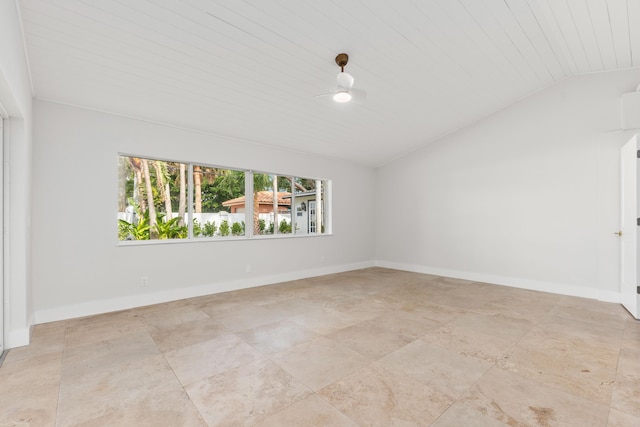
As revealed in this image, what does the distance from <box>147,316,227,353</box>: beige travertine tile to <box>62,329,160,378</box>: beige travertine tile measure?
0.29 ft

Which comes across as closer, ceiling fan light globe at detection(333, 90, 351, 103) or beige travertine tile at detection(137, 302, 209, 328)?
ceiling fan light globe at detection(333, 90, 351, 103)

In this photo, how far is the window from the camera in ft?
14.0

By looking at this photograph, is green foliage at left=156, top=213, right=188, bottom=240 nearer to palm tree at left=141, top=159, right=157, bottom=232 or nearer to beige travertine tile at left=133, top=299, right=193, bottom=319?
palm tree at left=141, top=159, right=157, bottom=232

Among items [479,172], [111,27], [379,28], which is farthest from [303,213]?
[111,27]

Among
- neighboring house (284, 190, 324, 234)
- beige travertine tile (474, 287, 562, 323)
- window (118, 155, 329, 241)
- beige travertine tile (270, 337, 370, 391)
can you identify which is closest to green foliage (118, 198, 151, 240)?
window (118, 155, 329, 241)

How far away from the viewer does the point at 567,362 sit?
257 cm

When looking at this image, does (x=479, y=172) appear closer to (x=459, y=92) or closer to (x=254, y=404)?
(x=459, y=92)

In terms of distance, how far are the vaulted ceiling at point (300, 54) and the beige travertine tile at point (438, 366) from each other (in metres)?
3.24

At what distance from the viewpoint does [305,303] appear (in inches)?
171

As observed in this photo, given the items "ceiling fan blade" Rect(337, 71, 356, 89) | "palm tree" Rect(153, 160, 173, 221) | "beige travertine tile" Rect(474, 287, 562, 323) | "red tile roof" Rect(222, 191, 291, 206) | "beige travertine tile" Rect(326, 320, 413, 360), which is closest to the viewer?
"beige travertine tile" Rect(326, 320, 413, 360)

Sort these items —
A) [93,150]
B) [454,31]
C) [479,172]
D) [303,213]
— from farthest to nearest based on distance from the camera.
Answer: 1. [303,213]
2. [479,172]
3. [93,150]
4. [454,31]

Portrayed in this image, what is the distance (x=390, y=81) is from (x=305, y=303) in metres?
3.37

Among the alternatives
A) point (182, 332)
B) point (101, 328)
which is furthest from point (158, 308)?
point (182, 332)

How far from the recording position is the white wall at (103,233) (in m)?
3.54
